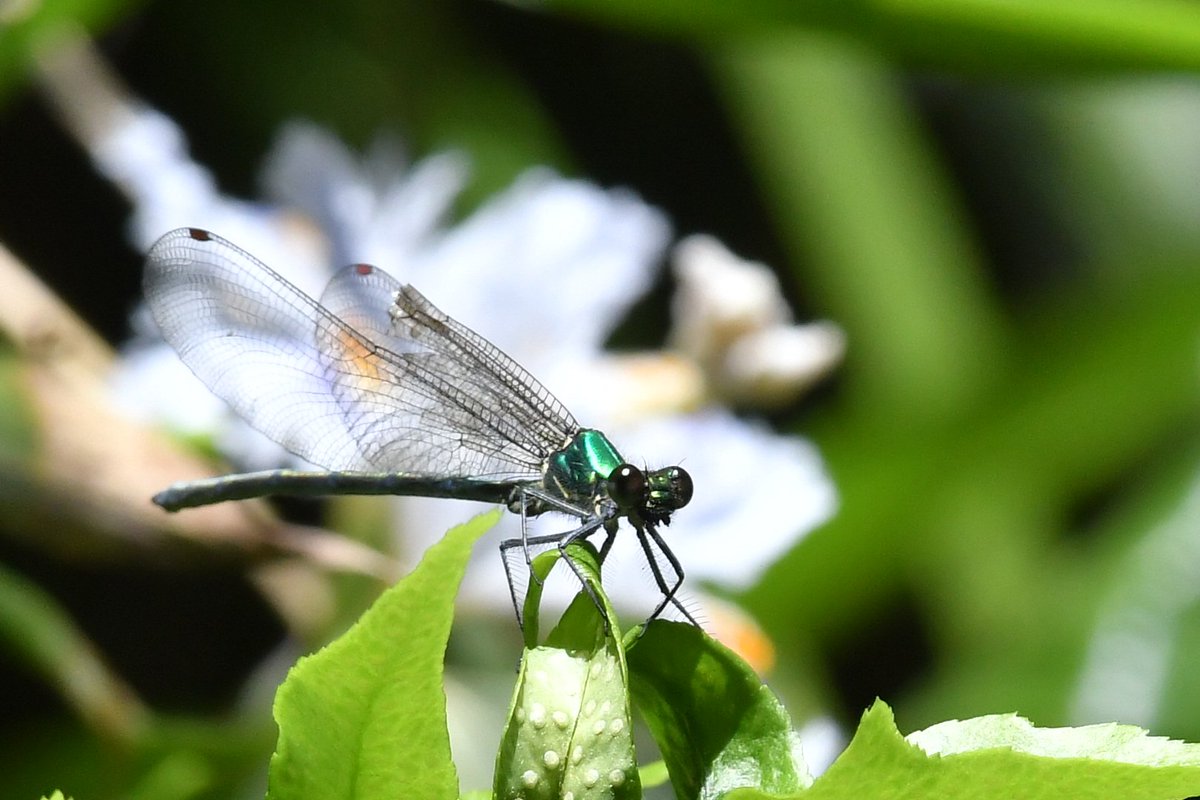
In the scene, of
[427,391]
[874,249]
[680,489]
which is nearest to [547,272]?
[427,391]

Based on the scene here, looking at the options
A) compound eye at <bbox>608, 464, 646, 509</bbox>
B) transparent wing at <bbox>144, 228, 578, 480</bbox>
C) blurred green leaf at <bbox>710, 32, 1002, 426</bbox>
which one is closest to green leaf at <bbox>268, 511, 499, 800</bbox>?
compound eye at <bbox>608, 464, 646, 509</bbox>

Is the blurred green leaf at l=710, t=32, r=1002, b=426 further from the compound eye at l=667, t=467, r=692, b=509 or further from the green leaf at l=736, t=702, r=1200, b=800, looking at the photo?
the green leaf at l=736, t=702, r=1200, b=800

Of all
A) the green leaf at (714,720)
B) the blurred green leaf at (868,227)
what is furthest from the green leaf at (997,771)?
the blurred green leaf at (868,227)

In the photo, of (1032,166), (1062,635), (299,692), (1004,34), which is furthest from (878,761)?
(1032,166)

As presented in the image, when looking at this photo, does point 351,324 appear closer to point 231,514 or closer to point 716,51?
point 231,514

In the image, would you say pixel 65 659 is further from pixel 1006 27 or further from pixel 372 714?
pixel 1006 27

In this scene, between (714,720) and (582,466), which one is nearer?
(714,720)
